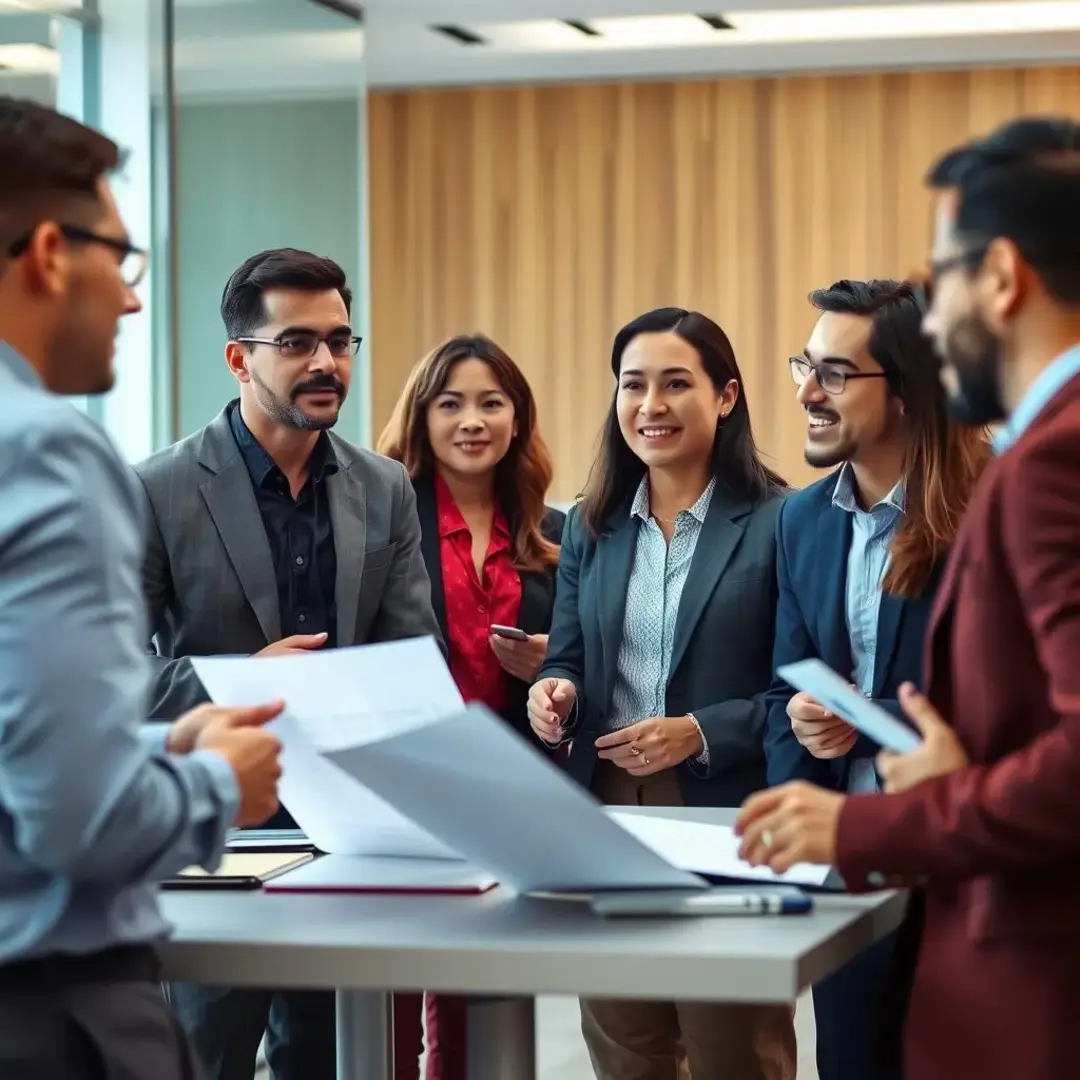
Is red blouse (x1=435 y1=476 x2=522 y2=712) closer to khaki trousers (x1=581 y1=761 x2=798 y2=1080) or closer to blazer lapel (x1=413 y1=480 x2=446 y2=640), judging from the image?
blazer lapel (x1=413 y1=480 x2=446 y2=640)

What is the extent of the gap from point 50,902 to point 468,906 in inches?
20.9

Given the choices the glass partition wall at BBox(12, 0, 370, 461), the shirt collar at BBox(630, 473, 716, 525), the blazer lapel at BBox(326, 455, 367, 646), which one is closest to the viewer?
the blazer lapel at BBox(326, 455, 367, 646)

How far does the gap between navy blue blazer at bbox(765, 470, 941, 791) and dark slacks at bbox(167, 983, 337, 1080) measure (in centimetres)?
91

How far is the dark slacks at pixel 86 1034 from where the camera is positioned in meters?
1.55

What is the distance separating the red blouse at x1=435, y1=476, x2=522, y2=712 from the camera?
154 inches

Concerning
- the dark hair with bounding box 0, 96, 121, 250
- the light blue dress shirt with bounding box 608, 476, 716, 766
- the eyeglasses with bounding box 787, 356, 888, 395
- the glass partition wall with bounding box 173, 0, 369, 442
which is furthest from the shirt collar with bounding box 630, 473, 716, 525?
the glass partition wall with bounding box 173, 0, 369, 442

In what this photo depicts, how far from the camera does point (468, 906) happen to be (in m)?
1.94

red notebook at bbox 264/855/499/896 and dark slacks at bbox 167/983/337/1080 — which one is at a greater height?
red notebook at bbox 264/855/499/896

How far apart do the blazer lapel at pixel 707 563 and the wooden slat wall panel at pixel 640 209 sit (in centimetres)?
488

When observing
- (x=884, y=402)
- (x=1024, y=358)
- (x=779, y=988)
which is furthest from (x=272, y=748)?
(x=884, y=402)

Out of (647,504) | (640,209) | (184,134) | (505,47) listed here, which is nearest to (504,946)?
(647,504)

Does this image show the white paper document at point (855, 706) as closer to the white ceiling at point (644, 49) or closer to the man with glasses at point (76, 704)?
the man with glasses at point (76, 704)

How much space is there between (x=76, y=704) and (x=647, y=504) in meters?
2.24

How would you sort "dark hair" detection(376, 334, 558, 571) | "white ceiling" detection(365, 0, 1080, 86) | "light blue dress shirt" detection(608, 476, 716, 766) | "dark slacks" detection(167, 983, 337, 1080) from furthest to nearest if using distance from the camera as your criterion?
1. "white ceiling" detection(365, 0, 1080, 86)
2. "dark hair" detection(376, 334, 558, 571)
3. "light blue dress shirt" detection(608, 476, 716, 766)
4. "dark slacks" detection(167, 983, 337, 1080)
